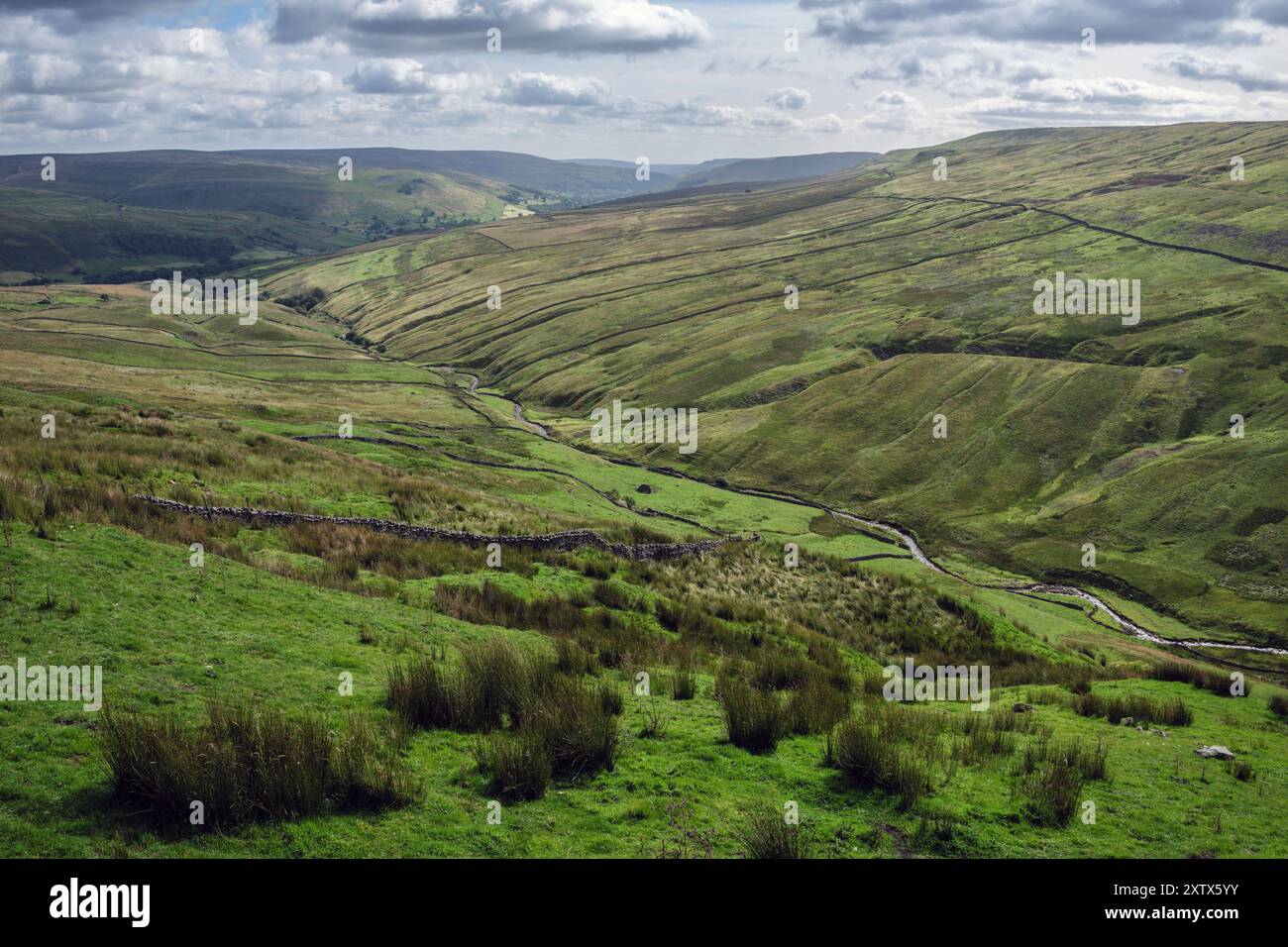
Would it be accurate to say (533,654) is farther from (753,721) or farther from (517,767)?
(517,767)

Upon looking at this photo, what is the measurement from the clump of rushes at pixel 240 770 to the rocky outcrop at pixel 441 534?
15.7 m

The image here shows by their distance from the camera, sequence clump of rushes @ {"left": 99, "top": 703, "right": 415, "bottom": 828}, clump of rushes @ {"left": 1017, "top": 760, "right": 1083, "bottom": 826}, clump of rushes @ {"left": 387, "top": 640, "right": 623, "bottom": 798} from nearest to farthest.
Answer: clump of rushes @ {"left": 99, "top": 703, "right": 415, "bottom": 828}, clump of rushes @ {"left": 387, "top": 640, "right": 623, "bottom": 798}, clump of rushes @ {"left": 1017, "top": 760, "right": 1083, "bottom": 826}

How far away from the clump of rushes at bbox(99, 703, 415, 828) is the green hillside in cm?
6285

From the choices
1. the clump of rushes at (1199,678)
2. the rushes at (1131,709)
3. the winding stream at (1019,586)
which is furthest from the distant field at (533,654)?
the winding stream at (1019,586)

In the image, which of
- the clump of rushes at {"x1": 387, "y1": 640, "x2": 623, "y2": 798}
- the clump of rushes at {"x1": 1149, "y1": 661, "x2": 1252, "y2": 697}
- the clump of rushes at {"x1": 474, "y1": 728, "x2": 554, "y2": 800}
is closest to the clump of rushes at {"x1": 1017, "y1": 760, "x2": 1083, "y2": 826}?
the clump of rushes at {"x1": 387, "y1": 640, "x2": 623, "y2": 798}

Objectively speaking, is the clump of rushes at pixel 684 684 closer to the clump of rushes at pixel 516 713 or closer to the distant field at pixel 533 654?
the distant field at pixel 533 654

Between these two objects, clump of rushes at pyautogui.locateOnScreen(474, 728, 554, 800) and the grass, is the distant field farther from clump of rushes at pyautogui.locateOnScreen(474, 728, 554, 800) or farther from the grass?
clump of rushes at pyautogui.locateOnScreen(474, 728, 554, 800)

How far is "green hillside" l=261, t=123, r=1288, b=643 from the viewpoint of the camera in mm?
68750

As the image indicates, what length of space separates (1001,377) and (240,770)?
104885 millimetres

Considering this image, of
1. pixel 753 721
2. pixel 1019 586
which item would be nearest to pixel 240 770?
pixel 753 721

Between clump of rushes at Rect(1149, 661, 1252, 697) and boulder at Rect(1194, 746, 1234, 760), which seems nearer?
boulder at Rect(1194, 746, 1234, 760)

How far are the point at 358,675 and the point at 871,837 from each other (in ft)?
32.9
